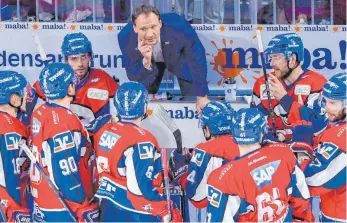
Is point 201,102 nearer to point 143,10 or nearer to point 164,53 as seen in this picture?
point 164,53

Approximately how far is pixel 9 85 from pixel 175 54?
1584 mm

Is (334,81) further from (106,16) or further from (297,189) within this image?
(106,16)

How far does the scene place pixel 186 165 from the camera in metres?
6.62

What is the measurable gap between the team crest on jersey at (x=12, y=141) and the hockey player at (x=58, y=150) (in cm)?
12

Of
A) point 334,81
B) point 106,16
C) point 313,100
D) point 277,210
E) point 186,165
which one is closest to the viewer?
point 277,210

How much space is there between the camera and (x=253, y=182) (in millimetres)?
5609

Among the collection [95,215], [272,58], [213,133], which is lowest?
[95,215]

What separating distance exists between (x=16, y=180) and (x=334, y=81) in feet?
6.87

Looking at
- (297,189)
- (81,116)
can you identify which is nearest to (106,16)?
(81,116)

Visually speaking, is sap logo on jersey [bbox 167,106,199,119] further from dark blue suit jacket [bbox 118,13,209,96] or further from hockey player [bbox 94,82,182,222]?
hockey player [bbox 94,82,182,222]

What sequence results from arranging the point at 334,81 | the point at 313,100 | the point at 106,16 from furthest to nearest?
the point at 106,16 → the point at 313,100 → the point at 334,81

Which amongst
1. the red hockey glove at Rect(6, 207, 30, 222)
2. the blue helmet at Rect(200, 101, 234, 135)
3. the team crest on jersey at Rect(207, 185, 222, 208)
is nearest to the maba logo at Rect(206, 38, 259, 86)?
the blue helmet at Rect(200, 101, 234, 135)

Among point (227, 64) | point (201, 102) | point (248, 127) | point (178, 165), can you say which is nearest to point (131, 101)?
point (178, 165)

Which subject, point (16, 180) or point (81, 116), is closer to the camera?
point (16, 180)
